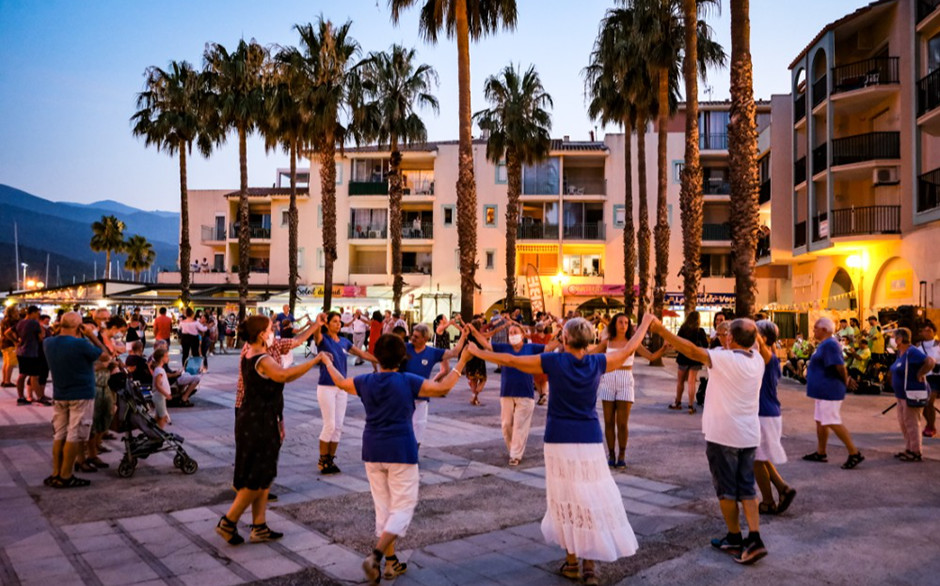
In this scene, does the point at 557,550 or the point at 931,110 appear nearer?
the point at 557,550

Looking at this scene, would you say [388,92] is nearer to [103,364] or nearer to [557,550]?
[103,364]

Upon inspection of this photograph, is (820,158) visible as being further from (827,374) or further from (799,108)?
(827,374)

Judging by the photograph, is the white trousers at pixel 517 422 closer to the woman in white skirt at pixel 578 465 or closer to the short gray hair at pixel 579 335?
the woman in white skirt at pixel 578 465

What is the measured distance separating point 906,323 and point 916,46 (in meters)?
10.3

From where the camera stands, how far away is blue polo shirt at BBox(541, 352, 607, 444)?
4.95 m

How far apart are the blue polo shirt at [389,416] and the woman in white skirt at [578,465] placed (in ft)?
2.01

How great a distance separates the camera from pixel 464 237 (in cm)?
2228

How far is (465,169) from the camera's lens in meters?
21.6

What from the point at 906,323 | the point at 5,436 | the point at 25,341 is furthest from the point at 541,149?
the point at 5,436

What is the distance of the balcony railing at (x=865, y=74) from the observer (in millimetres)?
24703

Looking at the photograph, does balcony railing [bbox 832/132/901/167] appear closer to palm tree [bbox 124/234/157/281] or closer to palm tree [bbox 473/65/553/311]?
palm tree [bbox 473/65/553/311]

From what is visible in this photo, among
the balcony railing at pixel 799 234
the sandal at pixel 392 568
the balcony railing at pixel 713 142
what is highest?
the balcony railing at pixel 713 142

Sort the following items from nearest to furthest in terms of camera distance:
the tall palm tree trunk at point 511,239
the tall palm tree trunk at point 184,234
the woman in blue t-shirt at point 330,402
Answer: the woman in blue t-shirt at point 330,402, the tall palm tree trunk at point 511,239, the tall palm tree trunk at point 184,234

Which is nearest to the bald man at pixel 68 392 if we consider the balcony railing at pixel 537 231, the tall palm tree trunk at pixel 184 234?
the tall palm tree trunk at pixel 184 234
